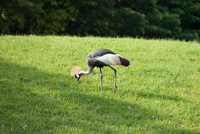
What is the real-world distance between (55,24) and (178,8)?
38.7 feet

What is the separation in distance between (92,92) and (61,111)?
1.33 m

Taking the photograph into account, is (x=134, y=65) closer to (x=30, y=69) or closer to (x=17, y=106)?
(x=30, y=69)

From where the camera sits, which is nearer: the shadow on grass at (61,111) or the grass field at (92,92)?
the shadow on grass at (61,111)

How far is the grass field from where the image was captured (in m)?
5.16

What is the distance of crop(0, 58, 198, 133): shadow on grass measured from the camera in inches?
195

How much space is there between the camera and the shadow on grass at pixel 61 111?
495 cm

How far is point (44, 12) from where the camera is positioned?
1692 cm

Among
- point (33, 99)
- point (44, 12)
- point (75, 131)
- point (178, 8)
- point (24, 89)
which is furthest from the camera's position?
point (178, 8)

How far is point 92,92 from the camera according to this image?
21.6 ft

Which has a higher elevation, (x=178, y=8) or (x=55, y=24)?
(x=178, y=8)

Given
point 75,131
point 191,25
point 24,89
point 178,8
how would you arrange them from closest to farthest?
point 75,131
point 24,89
point 178,8
point 191,25

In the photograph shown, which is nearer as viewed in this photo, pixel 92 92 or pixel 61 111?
pixel 61 111

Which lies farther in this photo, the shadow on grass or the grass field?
the grass field

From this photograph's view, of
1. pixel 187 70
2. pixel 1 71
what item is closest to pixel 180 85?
pixel 187 70
